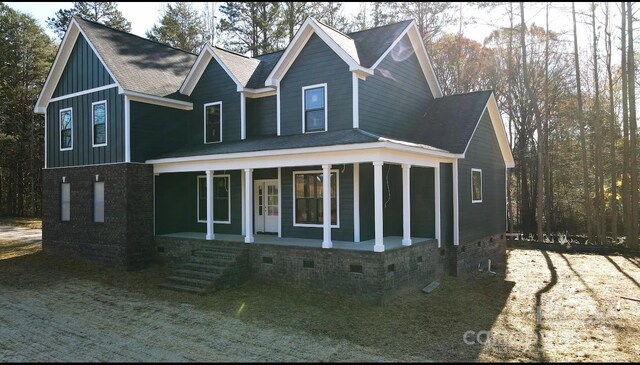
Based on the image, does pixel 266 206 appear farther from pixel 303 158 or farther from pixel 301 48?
pixel 301 48

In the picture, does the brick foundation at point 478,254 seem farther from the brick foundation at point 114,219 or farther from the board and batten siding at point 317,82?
the brick foundation at point 114,219

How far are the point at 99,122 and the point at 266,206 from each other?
6.44 m

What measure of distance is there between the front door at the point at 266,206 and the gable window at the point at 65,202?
6936mm

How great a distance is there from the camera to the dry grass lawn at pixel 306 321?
7.62 metres

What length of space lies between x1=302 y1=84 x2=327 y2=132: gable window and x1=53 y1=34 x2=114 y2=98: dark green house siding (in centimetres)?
650

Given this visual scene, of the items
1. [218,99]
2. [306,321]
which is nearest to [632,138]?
[218,99]

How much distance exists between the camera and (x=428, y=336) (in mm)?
8484

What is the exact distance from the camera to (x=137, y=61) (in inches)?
640

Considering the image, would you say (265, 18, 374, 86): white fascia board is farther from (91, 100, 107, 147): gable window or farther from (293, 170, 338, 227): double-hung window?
(91, 100, 107, 147): gable window

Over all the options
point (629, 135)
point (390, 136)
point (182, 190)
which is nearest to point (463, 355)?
point (390, 136)

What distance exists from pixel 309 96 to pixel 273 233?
4.80 metres

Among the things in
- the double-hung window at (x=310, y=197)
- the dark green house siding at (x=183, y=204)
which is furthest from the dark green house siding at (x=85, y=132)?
the double-hung window at (x=310, y=197)

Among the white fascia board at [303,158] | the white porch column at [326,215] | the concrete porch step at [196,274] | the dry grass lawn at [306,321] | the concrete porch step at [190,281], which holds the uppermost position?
the white fascia board at [303,158]

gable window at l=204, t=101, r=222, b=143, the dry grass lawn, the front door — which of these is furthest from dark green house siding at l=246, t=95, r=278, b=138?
the dry grass lawn
